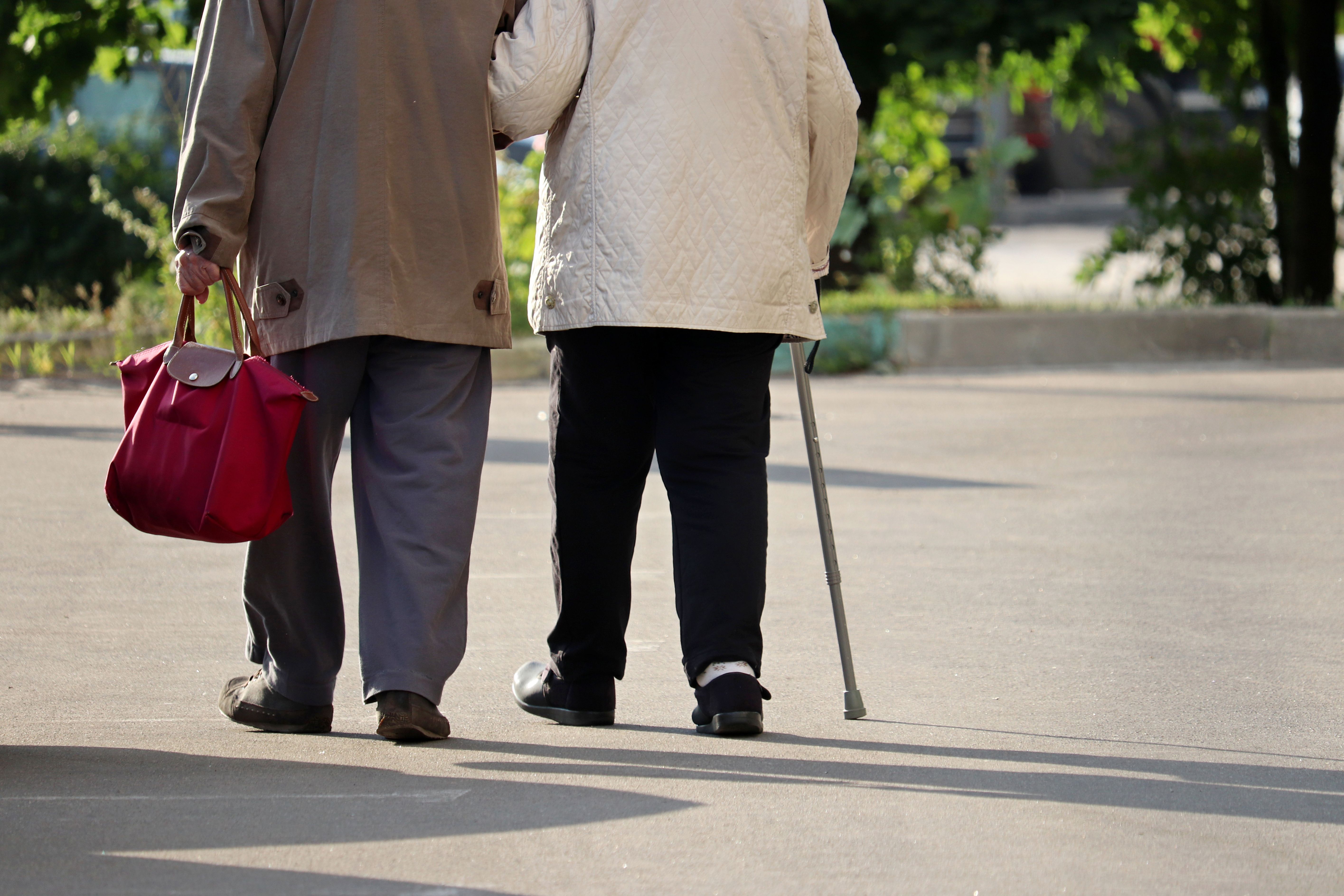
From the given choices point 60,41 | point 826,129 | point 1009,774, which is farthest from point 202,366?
point 60,41

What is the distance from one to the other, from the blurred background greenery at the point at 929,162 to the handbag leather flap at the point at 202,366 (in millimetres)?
6217

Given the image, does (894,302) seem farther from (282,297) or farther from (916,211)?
(282,297)

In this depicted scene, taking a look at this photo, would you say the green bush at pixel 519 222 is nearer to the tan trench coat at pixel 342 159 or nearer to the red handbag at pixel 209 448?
the tan trench coat at pixel 342 159

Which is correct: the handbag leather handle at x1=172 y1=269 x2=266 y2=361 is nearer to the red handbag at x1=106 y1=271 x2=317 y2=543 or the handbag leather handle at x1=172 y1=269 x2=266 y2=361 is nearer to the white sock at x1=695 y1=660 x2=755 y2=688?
the red handbag at x1=106 y1=271 x2=317 y2=543

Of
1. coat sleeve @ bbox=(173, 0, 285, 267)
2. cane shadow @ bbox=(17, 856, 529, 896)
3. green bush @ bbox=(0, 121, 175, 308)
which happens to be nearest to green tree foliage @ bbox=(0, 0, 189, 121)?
green bush @ bbox=(0, 121, 175, 308)

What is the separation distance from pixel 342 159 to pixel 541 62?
428 millimetres

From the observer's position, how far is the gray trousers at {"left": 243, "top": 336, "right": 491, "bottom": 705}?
3.56m

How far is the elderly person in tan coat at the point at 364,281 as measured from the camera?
11.3ft

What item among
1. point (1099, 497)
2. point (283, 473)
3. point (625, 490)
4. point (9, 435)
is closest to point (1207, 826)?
point (625, 490)

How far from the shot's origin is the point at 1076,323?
33.9 feet

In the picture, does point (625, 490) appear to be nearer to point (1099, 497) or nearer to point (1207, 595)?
point (1207, 595)

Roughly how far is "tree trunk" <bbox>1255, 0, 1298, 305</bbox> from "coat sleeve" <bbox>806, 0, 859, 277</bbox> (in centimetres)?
845

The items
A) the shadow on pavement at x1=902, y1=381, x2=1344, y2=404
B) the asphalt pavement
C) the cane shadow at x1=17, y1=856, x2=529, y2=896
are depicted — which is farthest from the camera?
the shadow on pavement at x1=902, y1=381, x2=1344, y2=404

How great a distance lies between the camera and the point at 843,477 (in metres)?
6.99
